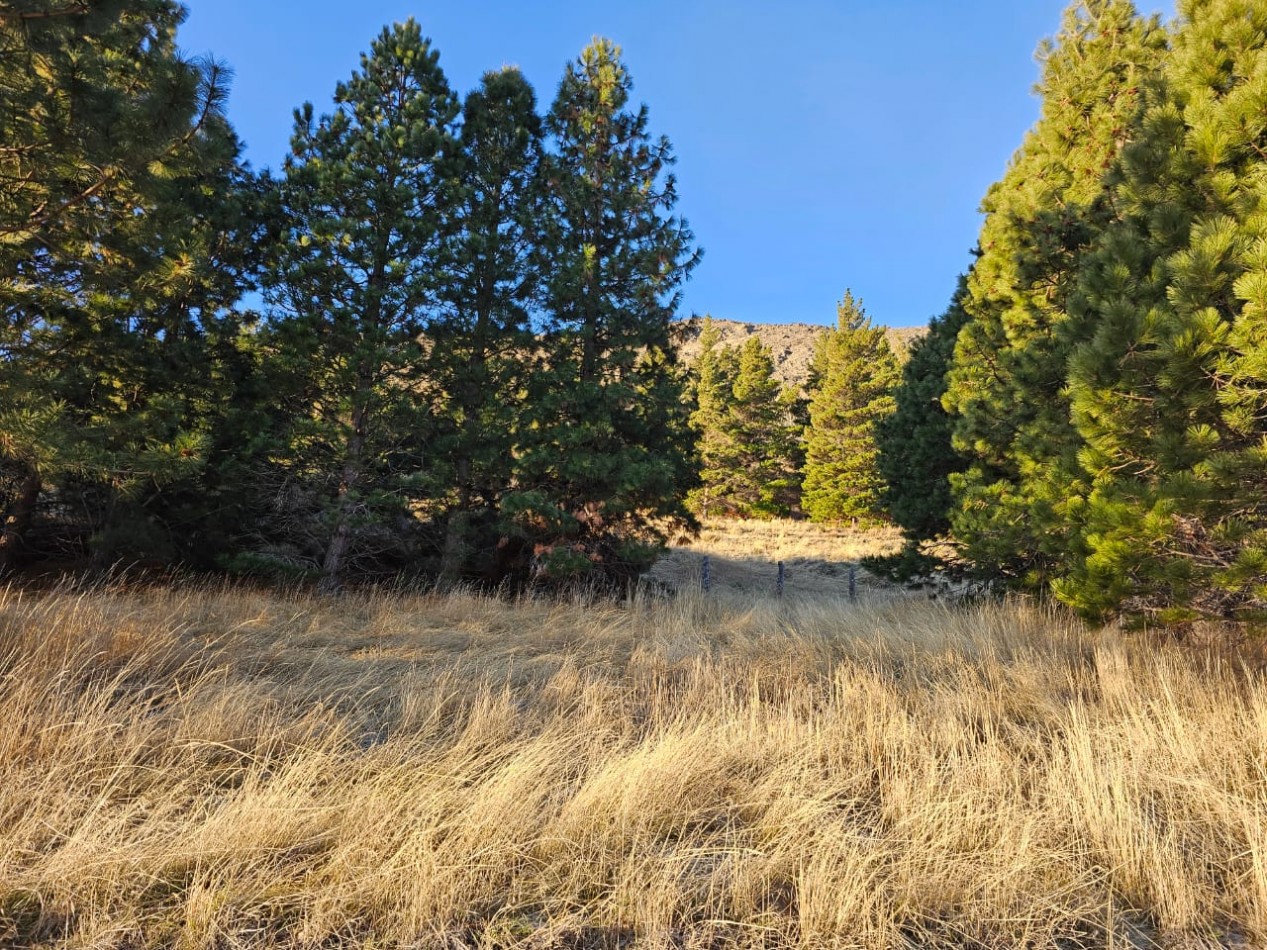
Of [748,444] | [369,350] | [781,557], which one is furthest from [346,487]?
[748,444]

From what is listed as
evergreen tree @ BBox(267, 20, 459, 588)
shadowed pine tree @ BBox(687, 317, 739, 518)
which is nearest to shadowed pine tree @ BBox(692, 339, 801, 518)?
shadowed pine tree @ BBox(687, 317, 739, 518)

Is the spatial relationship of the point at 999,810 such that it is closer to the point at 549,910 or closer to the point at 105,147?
the point at 549,910

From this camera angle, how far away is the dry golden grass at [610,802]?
7.41ft

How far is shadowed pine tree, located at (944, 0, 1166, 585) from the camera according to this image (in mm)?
7531

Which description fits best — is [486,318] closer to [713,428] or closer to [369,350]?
[369,350]

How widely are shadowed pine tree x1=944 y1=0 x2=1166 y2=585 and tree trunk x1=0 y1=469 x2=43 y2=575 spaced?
1373cm

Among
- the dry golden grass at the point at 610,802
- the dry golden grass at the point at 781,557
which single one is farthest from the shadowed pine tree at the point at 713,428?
the dry golden grass at the point at 610,802

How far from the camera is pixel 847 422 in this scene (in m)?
34.8

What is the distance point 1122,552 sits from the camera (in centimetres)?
497

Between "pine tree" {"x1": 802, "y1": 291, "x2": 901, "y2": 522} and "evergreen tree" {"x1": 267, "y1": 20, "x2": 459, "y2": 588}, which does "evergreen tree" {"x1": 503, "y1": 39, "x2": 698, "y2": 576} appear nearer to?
"evergreen tree" {"x1": 267, "y1": 20, "x2": 459, "y2": 588}

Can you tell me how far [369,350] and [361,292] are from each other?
1.12 m

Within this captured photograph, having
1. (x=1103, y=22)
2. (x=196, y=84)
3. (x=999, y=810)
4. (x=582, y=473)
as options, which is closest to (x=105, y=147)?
(x=196, y=84)

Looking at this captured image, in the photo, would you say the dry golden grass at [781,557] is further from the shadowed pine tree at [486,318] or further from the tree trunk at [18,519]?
the tree trunk at [18,519]

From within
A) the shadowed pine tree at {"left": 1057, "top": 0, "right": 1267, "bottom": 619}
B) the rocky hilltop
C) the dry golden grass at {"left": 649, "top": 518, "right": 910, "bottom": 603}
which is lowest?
the dry golden grass at {"left": 649, "top": 518, "right": 910, "bottom": 603}
